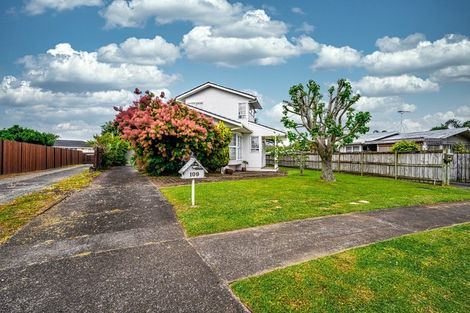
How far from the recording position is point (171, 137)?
15336mm

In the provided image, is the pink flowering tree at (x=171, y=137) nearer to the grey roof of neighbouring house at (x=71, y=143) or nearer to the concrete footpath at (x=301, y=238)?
the concrete footpath at (x=301, y=238)

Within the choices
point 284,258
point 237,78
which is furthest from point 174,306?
point 237,78

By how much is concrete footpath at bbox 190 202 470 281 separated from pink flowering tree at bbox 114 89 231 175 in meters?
10.2

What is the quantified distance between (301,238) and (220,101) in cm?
1931

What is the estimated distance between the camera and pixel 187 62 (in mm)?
19891

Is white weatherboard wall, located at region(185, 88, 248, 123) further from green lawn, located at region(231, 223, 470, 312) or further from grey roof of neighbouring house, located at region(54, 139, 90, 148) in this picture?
grey roof of neighbouring house, located at region(54, 139, 90, 148)

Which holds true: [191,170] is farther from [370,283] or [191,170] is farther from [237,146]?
[237,146]

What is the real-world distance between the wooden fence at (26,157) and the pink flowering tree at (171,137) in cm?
710

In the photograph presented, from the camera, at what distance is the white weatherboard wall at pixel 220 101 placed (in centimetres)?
2280

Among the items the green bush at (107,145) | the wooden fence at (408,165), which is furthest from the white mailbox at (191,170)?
the green bush at (107,145)

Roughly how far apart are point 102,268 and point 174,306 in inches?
59.2

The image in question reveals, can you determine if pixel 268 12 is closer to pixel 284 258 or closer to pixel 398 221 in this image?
pixel 398 221

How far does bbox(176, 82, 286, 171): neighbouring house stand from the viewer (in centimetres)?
2178

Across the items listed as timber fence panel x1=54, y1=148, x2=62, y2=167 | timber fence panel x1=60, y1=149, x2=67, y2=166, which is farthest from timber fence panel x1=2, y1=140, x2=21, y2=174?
timber fence panel x1=60, y1=149, x2=67, y2=166
